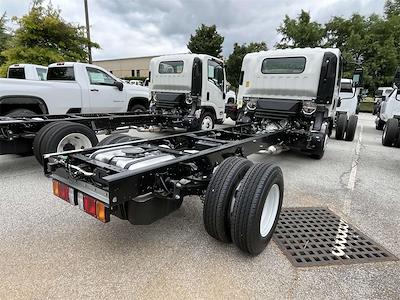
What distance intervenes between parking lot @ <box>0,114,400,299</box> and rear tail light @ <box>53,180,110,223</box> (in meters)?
0.52

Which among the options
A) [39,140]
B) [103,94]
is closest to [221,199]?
[39,140]

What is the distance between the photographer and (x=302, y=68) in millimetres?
6387

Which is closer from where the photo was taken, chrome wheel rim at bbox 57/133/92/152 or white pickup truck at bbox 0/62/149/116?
chrome wheel rim at bbox 57/133/92/152

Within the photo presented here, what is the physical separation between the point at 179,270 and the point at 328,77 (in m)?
5.28

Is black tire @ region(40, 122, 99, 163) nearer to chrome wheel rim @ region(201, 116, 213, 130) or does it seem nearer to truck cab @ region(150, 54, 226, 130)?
truck cab @ region(150, 54, 226, 130)

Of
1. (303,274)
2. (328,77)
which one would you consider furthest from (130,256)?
(328,77)

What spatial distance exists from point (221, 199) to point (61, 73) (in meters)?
7.83

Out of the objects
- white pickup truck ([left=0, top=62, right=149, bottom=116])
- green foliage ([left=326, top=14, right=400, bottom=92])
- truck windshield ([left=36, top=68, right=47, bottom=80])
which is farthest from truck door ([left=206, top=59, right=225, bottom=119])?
green foliage ([left=326, top=14, right=400, bottom=92])

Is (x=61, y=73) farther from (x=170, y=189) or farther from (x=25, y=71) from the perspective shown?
(x=170, y=189)

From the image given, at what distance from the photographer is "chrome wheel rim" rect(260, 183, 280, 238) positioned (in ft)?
9.38

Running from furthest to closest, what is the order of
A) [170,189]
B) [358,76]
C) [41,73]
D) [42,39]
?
1. [42,39]
2. [41,73]
3. [358,76]
4. [170,189]

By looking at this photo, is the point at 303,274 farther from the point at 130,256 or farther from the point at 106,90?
the point at 106,90

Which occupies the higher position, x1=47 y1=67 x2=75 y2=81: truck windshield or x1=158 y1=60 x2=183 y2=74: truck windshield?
x1=158 y1=60 x2=183 y2=74: truck windshield

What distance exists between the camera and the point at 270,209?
294cm
